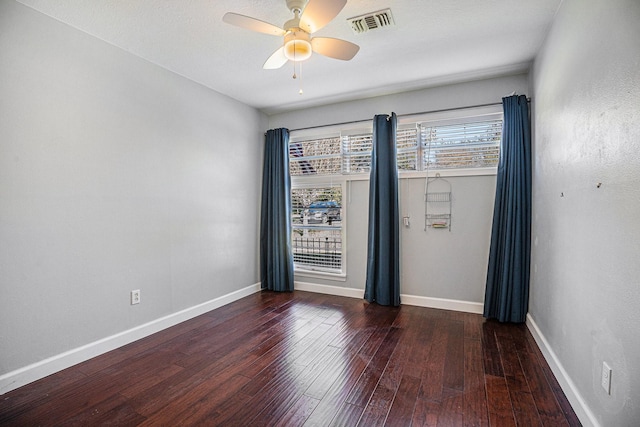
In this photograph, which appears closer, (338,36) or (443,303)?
(338,36)

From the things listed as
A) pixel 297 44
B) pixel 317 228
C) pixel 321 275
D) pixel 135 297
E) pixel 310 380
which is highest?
pixel 297 44

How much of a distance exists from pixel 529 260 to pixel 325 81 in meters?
2.78

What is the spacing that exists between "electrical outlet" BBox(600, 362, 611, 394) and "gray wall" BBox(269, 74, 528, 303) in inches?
77.6

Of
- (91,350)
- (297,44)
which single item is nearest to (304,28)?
(297,44)

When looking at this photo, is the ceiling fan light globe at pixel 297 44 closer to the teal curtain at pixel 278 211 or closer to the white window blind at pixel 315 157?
the white window blind at pixel 315 157

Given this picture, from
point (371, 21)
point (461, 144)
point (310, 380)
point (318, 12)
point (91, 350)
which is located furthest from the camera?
point (461, 144)

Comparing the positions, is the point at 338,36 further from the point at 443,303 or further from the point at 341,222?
the point at 443,303

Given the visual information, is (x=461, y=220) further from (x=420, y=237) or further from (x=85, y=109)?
(x=85, y=109)

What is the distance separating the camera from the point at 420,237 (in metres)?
3.66

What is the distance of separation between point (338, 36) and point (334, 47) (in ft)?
1.46

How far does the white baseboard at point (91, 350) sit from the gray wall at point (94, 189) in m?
0.05

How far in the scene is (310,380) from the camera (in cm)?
212

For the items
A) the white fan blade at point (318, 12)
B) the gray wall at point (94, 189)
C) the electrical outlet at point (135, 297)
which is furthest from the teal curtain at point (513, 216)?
the electrical outlet at point (135, 297)

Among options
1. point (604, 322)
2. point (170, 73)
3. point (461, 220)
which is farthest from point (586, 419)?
point (170, 73)
